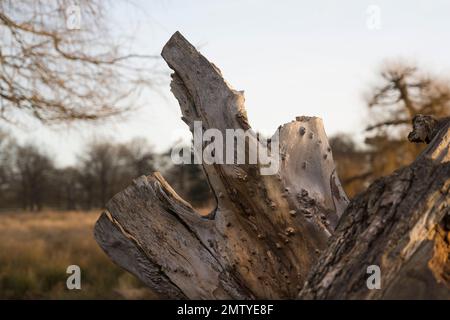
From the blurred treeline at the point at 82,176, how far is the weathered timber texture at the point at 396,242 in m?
23.2

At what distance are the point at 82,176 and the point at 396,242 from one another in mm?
30441

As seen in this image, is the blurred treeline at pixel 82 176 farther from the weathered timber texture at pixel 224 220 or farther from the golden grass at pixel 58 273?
the weathered timber texture at pixel 224 220

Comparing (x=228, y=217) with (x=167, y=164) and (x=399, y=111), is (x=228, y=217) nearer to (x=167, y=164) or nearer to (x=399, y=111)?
(x=399, y=111)

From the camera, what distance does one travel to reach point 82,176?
1232 inches

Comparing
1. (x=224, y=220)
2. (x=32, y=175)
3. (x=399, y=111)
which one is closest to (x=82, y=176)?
(x=32, y=175)

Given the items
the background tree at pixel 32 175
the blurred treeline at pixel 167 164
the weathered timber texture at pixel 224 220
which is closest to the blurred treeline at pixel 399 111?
the blurred treeline at pixel 167 164

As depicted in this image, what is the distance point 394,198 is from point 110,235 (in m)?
1.57

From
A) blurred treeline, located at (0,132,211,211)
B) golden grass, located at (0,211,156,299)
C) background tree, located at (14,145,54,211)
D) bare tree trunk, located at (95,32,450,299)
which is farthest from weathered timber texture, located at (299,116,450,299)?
background tree, located at (14,145,54,211)

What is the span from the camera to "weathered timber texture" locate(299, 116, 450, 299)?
215 centimetres

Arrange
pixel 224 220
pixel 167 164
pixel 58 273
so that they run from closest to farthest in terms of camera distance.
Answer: pixel 224 220 → pixel 58 273 → pixel 167 164
